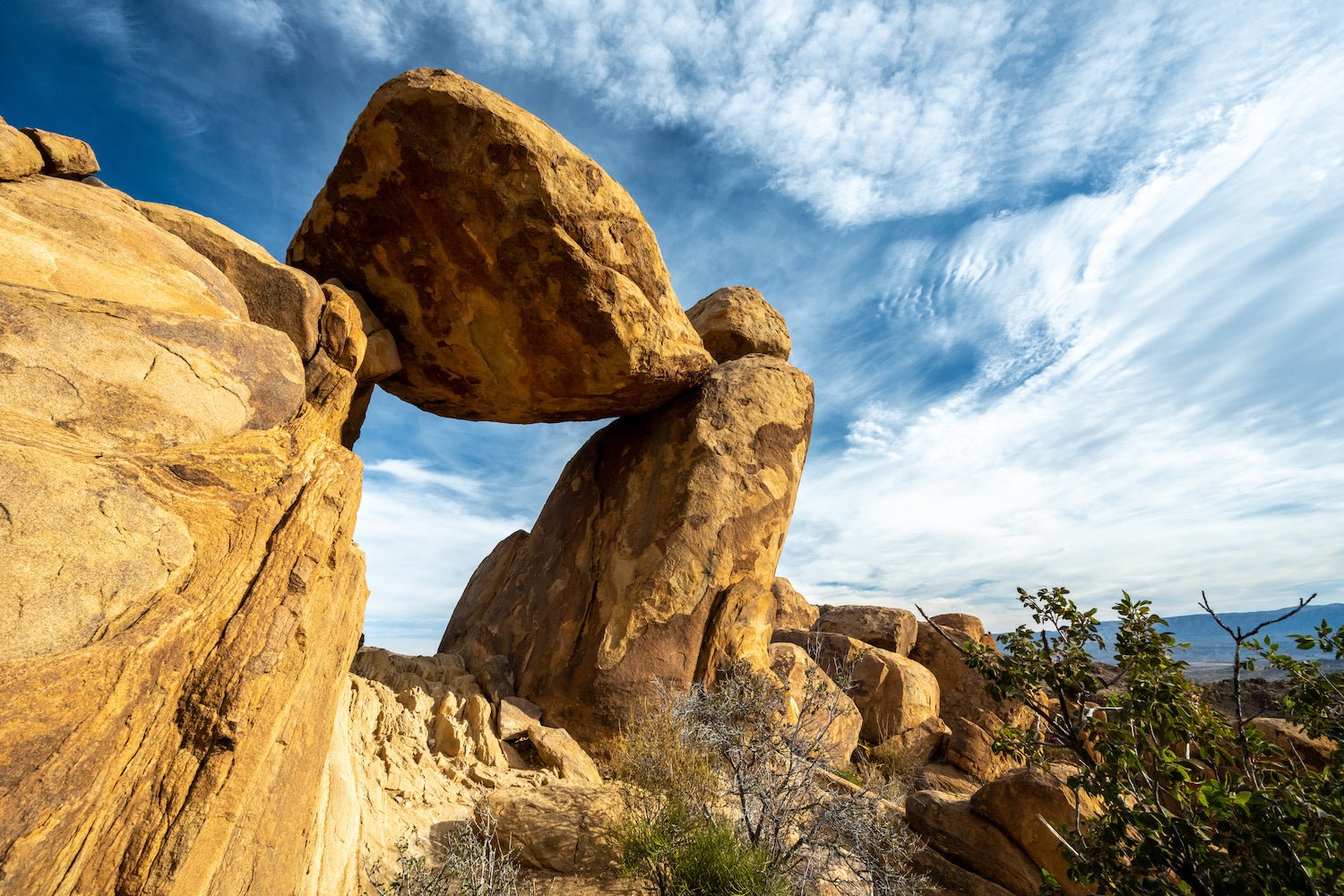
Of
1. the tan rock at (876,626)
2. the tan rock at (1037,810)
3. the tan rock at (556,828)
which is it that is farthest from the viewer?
the tan rock at (876,626)

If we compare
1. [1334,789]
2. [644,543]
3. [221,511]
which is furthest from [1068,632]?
[644,543]

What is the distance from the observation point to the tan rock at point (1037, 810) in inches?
245

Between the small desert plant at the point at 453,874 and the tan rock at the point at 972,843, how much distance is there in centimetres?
457

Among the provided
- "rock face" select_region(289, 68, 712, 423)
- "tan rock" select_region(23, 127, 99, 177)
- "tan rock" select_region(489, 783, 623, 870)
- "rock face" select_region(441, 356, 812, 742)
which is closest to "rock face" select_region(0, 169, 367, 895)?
"tan rock" select_region(23, 127, 99, 177)

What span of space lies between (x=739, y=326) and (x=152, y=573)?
8820mm

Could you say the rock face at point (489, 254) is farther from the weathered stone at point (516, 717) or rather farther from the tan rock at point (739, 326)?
the weathered stone at point (516, 717)

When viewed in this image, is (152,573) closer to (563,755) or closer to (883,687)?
(563,755)

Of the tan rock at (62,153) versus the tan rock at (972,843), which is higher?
the tan rock at (62,153)

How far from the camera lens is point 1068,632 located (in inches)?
116

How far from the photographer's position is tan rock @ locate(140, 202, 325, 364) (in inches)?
213

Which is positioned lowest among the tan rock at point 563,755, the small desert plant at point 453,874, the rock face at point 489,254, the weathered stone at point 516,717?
the small desert plant at point 453,874

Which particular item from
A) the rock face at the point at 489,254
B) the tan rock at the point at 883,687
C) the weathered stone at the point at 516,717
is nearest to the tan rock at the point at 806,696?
the tan rock at the point at 883,687

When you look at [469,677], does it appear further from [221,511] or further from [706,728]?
[221,511]

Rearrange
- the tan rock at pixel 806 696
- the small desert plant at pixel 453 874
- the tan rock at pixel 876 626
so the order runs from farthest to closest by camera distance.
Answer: the tan rock at pixel 876 626 < the tan rock at pixel 806 696 < the small desert plant at pixel 453 874
